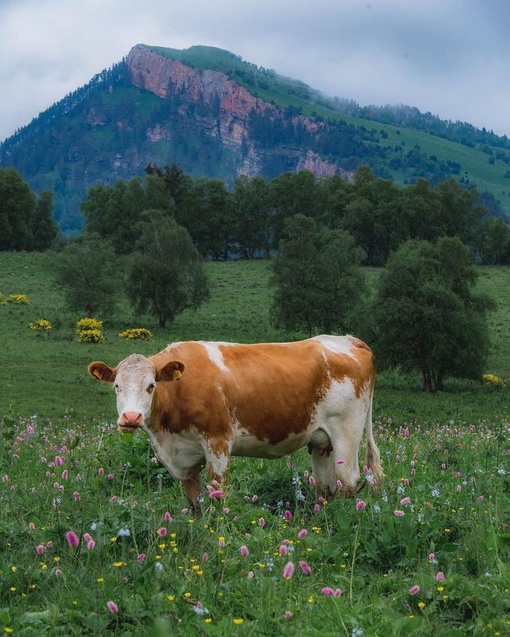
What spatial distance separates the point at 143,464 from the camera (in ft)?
32.3

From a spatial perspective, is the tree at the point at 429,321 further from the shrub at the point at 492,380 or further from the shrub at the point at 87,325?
the shrub at the point at 87,325

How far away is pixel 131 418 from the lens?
7.79 m

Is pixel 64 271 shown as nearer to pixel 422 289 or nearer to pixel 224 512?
pixel 422 289

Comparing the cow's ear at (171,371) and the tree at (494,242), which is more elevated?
the tree at (494,242)

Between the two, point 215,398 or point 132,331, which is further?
point 132,331

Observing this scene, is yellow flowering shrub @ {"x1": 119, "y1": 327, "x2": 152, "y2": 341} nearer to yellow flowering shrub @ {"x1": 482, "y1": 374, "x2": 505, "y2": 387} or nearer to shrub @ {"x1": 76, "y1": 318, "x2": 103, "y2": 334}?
shrub @ {"x1": 76, "y1": 318, "x2": 103, "y2": 334}

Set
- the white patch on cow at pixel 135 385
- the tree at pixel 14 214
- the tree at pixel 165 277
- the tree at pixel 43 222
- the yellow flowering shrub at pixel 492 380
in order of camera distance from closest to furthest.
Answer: the white patch on cow at pixel 135 385 → the yellow flowering shrub at pixel 492 380 → the tree at pixel 165 277 → the tree at pixel 14 214 → the tree at pixel 43 222

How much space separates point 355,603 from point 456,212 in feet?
370

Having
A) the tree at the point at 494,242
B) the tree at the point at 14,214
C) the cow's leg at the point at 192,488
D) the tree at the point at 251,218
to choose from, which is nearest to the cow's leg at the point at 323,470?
the cow's leg at the point at 192,488

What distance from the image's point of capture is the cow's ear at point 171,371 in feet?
27.0

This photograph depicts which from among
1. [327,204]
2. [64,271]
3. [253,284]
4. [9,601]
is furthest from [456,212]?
[9,601]

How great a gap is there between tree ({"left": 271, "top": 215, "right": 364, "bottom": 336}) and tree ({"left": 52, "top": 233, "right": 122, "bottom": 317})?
12718mm

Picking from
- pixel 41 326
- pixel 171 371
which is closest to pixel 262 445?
pixel 171 371

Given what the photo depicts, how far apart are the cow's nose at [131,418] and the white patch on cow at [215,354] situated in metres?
1.35
